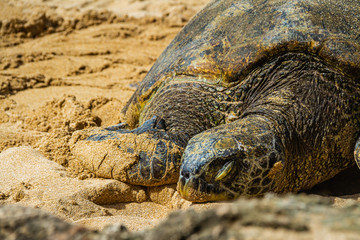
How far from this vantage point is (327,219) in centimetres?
92

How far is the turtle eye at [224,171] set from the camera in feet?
7.46

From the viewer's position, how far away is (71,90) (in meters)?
5.27

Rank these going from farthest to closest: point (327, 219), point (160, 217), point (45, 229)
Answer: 1. point (160, 217)
2. point (45, 229)
3. point (327, 219)

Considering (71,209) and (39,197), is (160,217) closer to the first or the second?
(71,209)

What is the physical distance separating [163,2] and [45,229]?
898cm

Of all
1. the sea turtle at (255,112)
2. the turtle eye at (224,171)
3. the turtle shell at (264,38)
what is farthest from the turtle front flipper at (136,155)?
the turtle shell at (264,38)

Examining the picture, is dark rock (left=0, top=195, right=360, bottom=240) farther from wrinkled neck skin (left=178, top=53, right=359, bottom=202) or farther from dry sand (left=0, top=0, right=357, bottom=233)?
wrinkled neck skin (left=178, top=53, right=359, bottom=202)

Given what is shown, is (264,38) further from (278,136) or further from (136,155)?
(136,155)

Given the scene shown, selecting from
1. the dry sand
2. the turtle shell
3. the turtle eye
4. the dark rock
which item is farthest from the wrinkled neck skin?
the dark rock

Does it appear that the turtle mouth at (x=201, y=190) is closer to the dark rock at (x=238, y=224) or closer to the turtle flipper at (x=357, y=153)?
the turtle flipper at (x=357, y=153)

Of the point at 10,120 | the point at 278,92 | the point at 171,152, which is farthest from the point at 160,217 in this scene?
the point at 10,120

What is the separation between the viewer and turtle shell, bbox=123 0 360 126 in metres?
2.80

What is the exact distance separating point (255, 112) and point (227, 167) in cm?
65

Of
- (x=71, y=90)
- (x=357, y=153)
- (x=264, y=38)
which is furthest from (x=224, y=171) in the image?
(x=71, y=90)
